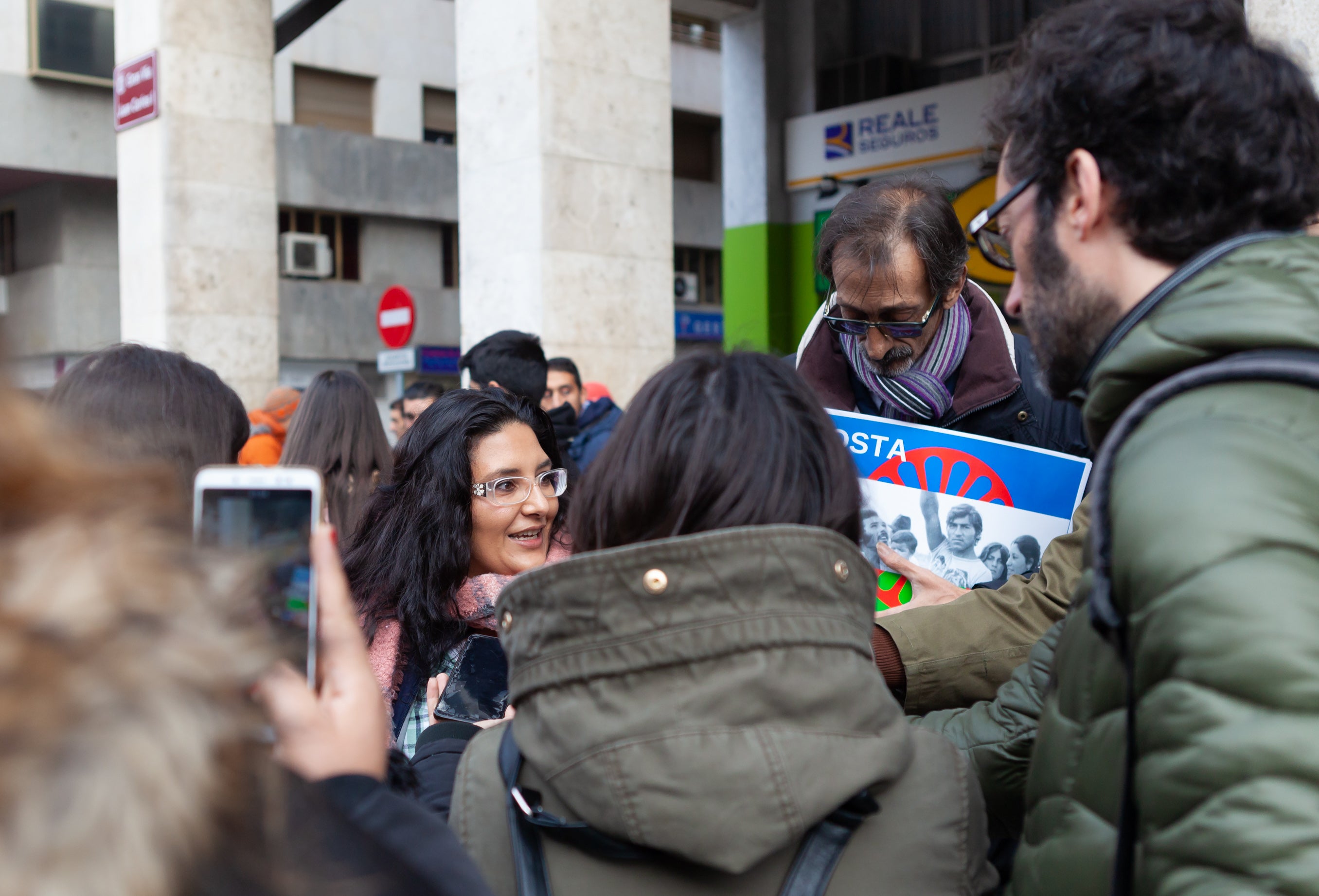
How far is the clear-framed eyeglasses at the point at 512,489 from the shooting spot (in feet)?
9.59

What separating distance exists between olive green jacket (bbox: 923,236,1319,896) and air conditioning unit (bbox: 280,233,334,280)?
22.1 m

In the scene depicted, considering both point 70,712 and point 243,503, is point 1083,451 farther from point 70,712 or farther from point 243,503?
point 70,712

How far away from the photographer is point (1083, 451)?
2697 mm

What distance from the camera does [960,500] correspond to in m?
2.21

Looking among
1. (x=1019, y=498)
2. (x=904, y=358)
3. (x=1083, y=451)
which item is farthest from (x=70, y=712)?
(x=1083, y=451)

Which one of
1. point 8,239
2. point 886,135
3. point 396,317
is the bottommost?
point 396,317

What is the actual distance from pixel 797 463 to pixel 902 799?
39 cm

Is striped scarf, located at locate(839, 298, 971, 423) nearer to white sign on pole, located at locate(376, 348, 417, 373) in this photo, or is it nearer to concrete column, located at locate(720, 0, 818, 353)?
white sign on pole, located at locate(376, 348, 417, 373)

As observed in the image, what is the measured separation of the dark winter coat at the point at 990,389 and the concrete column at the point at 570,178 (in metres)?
3.40

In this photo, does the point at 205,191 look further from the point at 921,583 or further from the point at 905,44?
the point at 921,583

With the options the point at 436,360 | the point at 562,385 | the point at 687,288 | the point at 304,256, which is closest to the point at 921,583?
the point at 562,385

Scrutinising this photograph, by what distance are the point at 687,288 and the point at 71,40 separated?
1253 centimetres

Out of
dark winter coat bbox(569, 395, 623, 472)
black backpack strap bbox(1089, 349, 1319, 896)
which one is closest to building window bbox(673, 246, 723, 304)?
dark winter coat bbox(569, 395, 623, 472)

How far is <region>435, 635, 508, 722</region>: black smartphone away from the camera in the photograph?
85.4 inches
